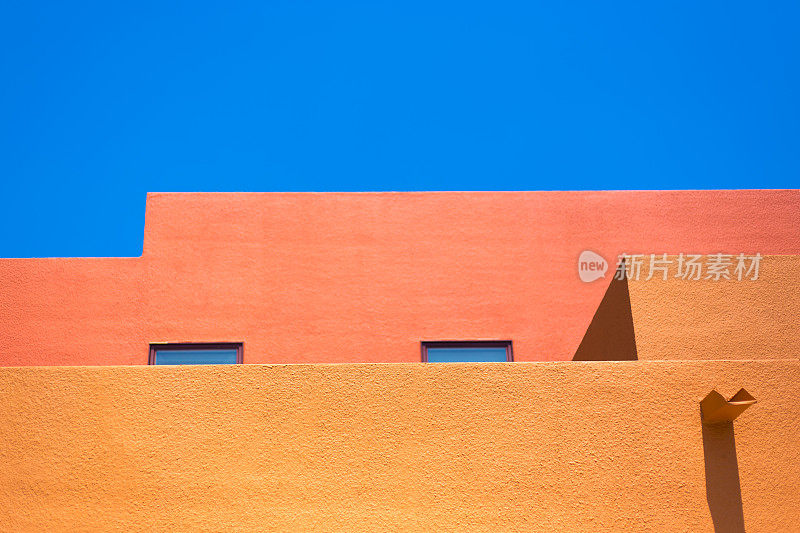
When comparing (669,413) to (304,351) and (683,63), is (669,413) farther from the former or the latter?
(683,63)

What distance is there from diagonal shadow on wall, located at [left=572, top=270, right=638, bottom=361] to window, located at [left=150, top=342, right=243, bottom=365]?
404 cm

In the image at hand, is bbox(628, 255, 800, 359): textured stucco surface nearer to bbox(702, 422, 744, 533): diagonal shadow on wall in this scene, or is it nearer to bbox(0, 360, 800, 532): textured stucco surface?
bbox(0, 360, 800, 532): textured stucco surface

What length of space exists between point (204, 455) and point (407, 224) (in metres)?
5.47

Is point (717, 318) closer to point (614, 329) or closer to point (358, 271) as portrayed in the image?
point (614, 329)

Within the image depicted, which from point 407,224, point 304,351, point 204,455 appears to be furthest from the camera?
point 407,224

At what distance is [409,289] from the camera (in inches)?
383

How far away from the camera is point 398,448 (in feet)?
16.6

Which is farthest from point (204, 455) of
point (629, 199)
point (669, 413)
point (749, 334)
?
point (629, 199)

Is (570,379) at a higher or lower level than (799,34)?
lower

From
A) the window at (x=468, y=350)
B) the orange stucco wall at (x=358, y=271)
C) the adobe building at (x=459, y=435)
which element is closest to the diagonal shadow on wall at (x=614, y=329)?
the adobe building at (x=459, y=435)

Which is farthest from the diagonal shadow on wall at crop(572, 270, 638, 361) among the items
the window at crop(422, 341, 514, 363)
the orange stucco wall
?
the orange stucco wall

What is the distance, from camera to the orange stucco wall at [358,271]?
371 inches

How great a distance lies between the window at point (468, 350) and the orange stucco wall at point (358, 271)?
98 millimetres

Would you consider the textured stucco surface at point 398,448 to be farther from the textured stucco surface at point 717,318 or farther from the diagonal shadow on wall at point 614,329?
the diagonal shadow on wall at point 614,329
